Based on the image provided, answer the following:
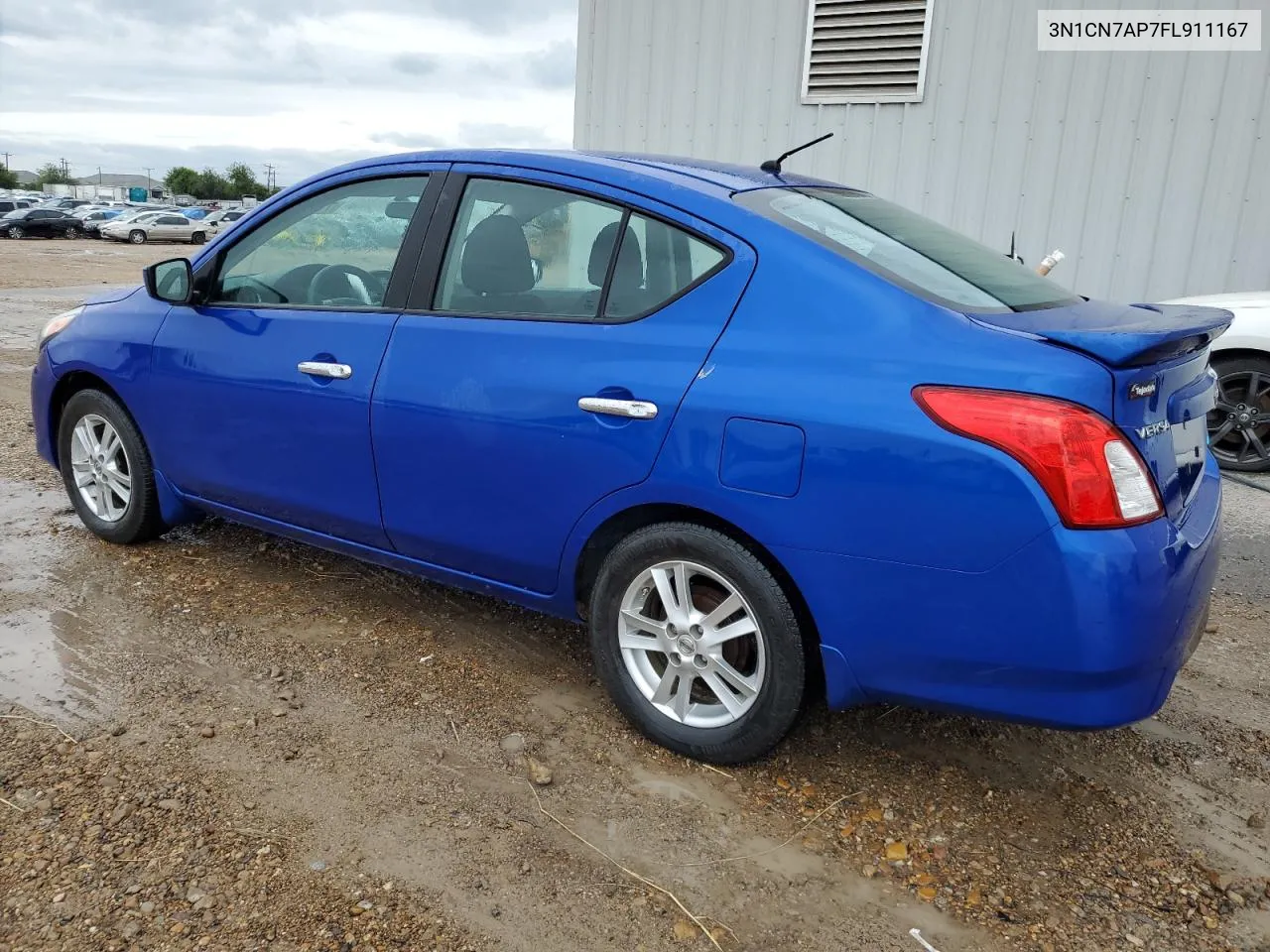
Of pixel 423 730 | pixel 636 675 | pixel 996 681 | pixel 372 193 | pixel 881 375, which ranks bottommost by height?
pixel 423 730

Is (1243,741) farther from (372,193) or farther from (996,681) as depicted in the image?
(372,193)

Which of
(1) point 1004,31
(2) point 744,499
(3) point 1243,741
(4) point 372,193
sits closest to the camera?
(2) point 744,499

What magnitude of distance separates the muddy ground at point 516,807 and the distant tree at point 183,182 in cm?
12155

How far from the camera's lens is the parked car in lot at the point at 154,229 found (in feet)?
132

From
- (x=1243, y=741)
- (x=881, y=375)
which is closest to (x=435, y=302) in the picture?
(x=881, y=375)

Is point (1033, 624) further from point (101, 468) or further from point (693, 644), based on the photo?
point (101, 468)

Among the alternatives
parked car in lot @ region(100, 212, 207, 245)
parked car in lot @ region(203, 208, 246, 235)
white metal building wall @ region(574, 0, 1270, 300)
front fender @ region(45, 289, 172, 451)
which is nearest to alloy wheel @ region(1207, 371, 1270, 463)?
white metal building wall @ region(574, 0, 1270, 300)

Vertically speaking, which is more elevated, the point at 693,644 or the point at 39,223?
the point at 693,644

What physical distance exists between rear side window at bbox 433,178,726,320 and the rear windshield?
11.2 inches

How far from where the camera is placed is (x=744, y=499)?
8.16ft

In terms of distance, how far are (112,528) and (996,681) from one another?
12.1 feet

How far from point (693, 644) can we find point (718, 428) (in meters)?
0.62

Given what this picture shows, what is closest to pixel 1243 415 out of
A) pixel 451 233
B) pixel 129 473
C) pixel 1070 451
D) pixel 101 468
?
pixel 1070 451

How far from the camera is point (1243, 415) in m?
6.30
